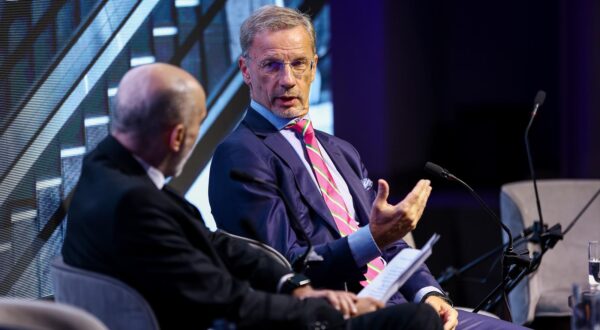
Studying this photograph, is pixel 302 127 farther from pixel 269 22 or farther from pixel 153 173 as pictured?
pixel 153 173

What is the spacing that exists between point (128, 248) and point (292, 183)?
3.11 ft

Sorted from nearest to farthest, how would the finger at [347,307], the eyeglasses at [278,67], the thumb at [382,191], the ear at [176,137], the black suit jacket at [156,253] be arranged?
the black suit jacket at [156,253] < the ear at [176,137] < the finger at [347,307] < the thumb at [382,191] < the eyeglasses at [278,67]

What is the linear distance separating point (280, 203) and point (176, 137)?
69cm

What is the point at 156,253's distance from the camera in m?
2.16

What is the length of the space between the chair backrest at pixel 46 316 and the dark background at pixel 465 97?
3674 mm

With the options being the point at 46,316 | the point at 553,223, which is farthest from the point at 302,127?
the point at 553,223

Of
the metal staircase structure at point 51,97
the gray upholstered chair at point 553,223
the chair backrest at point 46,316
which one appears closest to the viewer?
the chair backrest at point 46,316

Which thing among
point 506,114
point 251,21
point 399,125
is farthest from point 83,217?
point 506,114

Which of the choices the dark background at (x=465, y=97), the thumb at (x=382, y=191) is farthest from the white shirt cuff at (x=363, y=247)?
the dark background at (x=465, y=97)

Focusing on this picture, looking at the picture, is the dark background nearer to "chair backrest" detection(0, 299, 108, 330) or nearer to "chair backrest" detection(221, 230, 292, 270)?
"chair backrest" detection(221, 230, 292, 270)

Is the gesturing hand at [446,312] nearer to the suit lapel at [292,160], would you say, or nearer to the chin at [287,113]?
the suit lapel at [292,160]

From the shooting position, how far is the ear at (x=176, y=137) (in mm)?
2273

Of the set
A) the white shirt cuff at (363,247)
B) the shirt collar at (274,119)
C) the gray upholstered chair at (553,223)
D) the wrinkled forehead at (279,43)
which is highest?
the wrinkled forehead at (279,43)

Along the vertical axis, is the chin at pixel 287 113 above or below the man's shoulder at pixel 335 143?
above
